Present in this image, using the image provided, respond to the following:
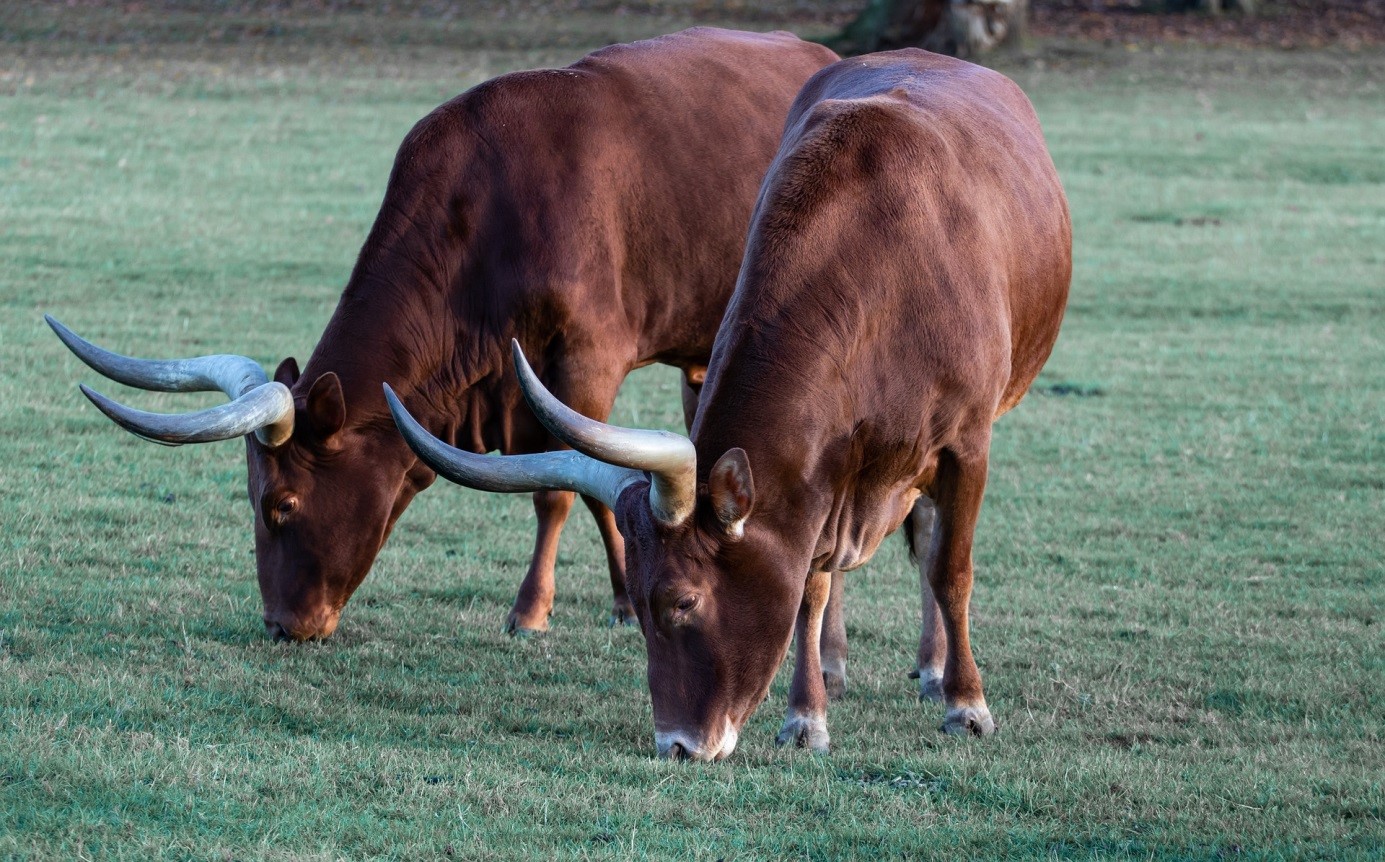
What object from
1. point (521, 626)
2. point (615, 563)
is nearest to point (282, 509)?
point (521, 626)

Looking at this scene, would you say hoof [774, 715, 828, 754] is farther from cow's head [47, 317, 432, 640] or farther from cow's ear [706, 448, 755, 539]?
cow's head [47, 317, 432, 640]

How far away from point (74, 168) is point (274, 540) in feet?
40.1

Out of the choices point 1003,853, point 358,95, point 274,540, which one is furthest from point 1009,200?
point 358,95

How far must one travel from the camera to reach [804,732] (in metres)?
5.57

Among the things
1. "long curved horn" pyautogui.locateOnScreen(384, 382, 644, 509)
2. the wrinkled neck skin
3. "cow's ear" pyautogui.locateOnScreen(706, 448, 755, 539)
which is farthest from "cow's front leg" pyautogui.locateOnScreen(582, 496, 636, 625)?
"cow's ear" pyautogui.locateOnScreen(706, 448, 755, 539)

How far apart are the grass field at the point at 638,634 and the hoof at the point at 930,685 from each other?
0.10 m

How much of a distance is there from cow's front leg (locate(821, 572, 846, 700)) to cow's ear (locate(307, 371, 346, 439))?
6.36 feet

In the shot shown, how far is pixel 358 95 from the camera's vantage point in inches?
904

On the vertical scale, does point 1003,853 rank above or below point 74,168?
above

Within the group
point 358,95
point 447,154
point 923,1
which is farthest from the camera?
point 923,1

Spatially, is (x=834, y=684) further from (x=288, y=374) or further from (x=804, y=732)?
(x=288, y=374)

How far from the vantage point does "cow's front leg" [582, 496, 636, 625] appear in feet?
23.3

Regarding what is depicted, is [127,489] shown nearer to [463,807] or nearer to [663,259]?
[663,259]

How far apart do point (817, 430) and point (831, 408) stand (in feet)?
0.29
